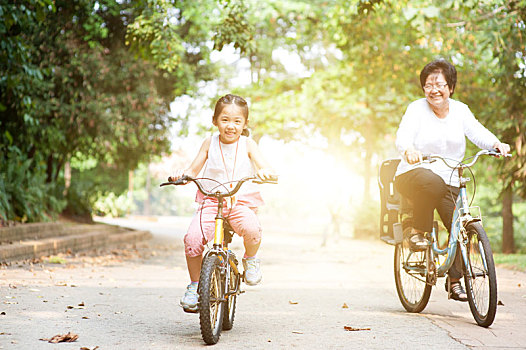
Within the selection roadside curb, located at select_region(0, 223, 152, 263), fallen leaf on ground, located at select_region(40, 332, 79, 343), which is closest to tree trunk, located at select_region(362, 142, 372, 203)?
roadside curb, located at select_region(0, 223, 152, 263)

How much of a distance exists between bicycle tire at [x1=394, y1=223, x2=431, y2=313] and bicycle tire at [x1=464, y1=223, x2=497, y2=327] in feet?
1.84

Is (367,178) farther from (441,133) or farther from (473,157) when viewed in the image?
(473,157)

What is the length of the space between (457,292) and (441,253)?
1.16 feet

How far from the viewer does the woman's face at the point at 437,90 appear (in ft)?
19.0

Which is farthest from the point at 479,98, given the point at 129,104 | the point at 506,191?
the point at 129,104

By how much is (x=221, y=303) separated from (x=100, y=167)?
24007mm

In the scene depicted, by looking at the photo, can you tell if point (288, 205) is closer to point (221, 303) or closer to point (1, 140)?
point (1, 140)

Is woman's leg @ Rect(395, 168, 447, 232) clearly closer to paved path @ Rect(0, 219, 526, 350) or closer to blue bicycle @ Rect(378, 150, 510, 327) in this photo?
blue bicycle @ Rect(378, 150, 510, 327)

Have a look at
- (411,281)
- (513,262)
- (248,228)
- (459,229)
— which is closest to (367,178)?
(513,262)

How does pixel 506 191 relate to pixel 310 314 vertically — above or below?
above

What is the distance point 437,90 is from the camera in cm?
579

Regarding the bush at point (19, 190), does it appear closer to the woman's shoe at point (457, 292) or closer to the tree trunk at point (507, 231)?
the woman's shoe at point (457, 292)

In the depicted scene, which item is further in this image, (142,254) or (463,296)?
(142,254)

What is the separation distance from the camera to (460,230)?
5.51m
